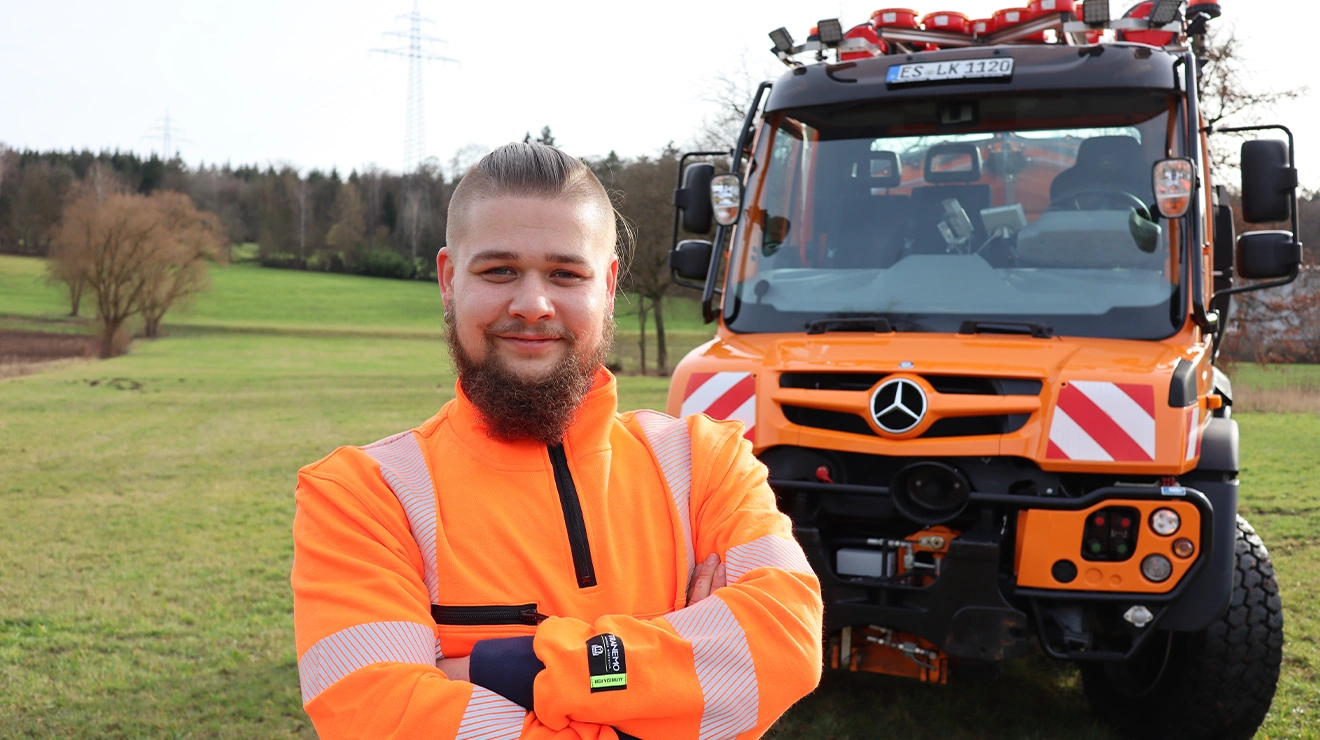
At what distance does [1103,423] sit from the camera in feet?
12.7

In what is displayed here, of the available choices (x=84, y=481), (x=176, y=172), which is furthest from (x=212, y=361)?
(x=176, y=172)

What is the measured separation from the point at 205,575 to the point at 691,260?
16.1 ft

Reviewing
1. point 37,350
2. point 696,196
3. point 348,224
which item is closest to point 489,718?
point 696,196

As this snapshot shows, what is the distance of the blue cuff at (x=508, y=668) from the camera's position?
5.89ft

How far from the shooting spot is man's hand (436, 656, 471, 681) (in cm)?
187

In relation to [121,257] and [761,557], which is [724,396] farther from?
[121,257]

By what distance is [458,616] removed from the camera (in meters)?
1.92

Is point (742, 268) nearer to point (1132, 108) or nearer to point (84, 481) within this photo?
point (1132, 108)

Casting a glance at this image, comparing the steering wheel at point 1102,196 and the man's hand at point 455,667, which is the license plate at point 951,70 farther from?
the man's hand at point 455,667

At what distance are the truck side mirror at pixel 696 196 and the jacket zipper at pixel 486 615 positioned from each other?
373cm

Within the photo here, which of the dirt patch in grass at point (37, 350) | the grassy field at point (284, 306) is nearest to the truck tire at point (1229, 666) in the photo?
the dirt patch in grass at point (37, 350)

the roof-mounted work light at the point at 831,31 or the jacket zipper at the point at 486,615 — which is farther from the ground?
the roof-mounted work light at the point at 831,31

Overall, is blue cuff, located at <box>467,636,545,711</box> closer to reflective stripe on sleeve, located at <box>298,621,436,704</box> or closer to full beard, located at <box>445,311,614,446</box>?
reflective stripe on sleeve, located at <box>298,621,436,704</box>

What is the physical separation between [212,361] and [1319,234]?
3444 cm
